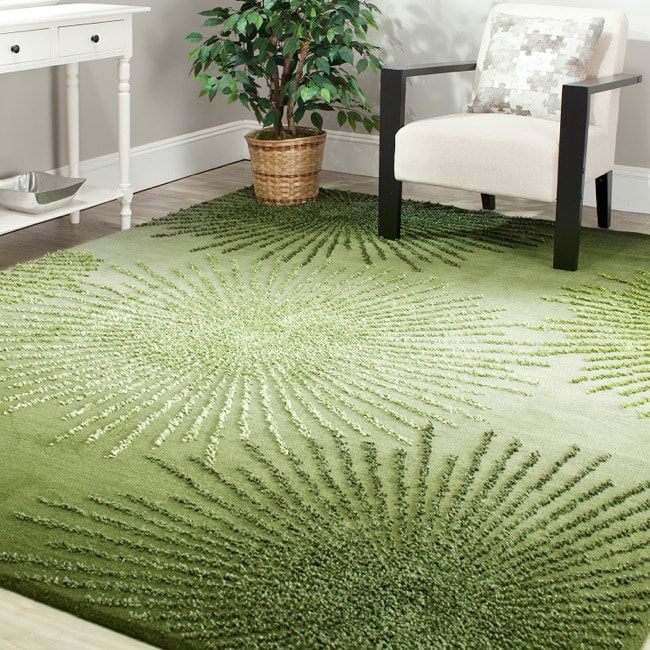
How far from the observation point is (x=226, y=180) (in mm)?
4340

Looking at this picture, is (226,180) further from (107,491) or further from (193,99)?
(107,491)

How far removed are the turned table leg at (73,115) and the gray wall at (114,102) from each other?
159mm

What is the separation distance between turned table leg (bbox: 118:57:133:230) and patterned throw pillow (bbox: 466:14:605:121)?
1162 millimetres

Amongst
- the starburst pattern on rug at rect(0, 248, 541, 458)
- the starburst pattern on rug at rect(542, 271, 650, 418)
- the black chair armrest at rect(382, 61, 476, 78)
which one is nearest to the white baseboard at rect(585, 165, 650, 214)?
the black chair armrest at rect(382, 61, 476, 78)

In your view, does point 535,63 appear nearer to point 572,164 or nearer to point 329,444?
point 572,164

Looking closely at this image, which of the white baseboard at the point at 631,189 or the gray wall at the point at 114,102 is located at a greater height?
the gray wall at the point at 114,102

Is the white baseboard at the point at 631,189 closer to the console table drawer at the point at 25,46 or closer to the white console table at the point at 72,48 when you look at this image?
the white console table at the point at 72,48

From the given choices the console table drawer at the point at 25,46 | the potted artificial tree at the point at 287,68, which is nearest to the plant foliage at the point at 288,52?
the potted artificial tree at the point at 287,68

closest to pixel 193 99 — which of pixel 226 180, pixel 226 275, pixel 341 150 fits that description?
pixel 226 180

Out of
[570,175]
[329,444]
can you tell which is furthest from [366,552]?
[570,175]

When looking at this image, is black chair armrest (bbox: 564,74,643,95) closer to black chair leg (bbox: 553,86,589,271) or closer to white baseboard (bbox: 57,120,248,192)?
black chair leg (bbox: 553,86,589,271)

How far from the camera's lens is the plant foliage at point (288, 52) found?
3.63m

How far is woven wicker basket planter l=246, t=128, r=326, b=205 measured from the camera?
12.4 feet

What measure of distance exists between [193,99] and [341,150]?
67 centimetres
